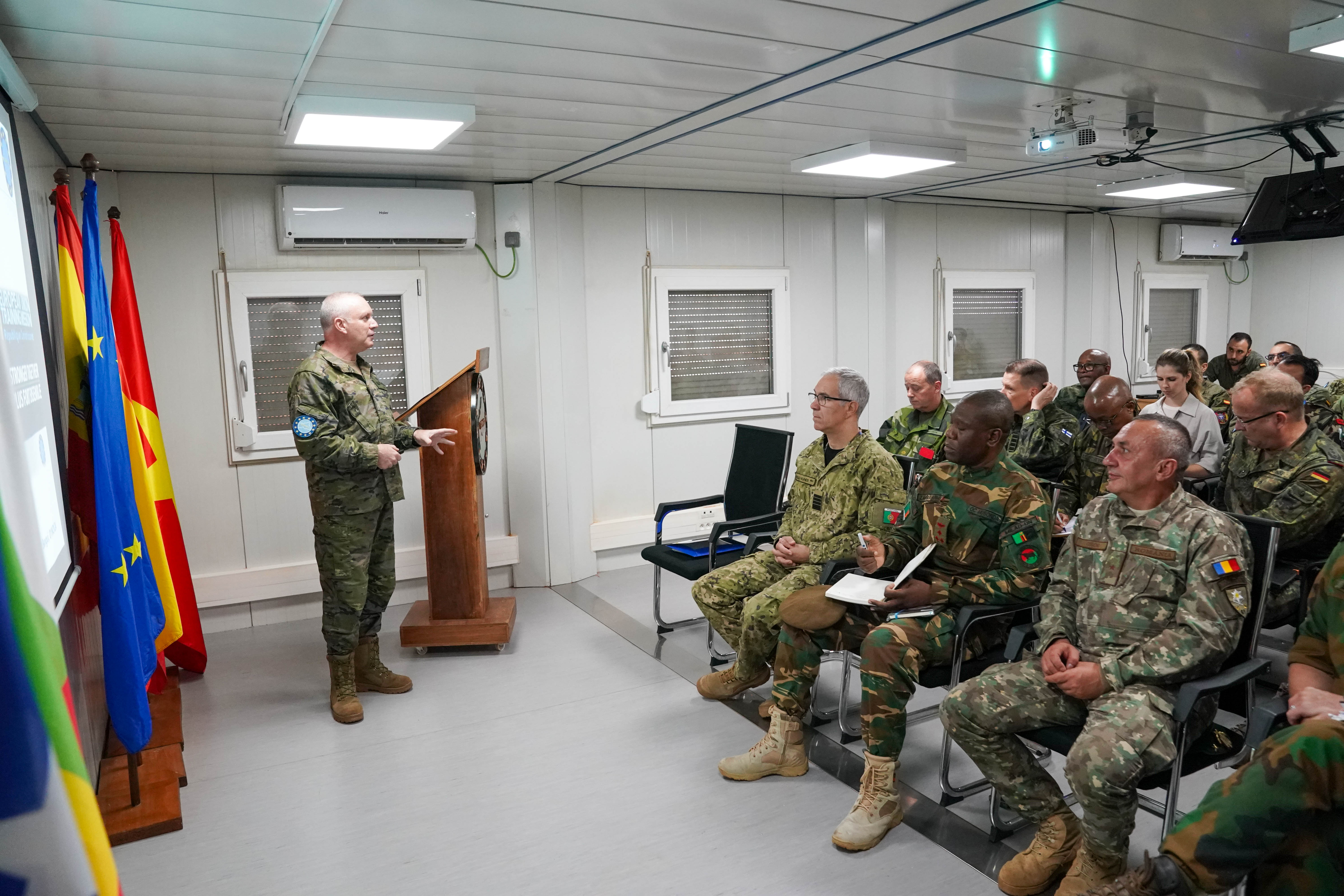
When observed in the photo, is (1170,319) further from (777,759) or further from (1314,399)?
(777,759)

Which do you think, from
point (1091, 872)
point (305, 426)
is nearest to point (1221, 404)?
point (1091, 872)

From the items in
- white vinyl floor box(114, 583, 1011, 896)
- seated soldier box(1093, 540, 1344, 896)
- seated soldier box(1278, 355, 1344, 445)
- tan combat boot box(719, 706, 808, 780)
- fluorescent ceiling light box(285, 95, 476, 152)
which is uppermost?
fluorescent ceiling light box(285, 95, 476, 152)

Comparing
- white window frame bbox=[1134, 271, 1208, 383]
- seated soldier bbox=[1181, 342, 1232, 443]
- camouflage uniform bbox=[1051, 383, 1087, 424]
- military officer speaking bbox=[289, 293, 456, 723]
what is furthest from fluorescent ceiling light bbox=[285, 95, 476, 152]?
white window frame bbox=[1134, 271, 1208, 383]

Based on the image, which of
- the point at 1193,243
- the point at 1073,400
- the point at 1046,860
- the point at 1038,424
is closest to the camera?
the point at 1046,860

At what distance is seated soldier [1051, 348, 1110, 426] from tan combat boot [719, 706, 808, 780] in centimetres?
273

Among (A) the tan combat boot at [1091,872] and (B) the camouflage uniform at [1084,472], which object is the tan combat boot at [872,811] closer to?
(A) the tan combat boot at [1091,872]

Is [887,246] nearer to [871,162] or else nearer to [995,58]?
[871,162]

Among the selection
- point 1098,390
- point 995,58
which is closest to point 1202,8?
point 995,58

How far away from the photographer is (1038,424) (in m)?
4.64

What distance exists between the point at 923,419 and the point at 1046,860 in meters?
2.50

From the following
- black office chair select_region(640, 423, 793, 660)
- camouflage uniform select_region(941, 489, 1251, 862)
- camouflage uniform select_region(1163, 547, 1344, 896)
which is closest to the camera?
camouflage uniform select_region(1163, 547, 1344, 896)

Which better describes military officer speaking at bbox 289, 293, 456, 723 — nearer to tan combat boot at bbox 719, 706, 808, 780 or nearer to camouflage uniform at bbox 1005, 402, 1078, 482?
tan combat boot at bbox 719, 706, 808, 780

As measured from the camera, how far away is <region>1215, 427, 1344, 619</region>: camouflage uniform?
329cm

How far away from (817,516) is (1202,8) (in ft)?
6.78
